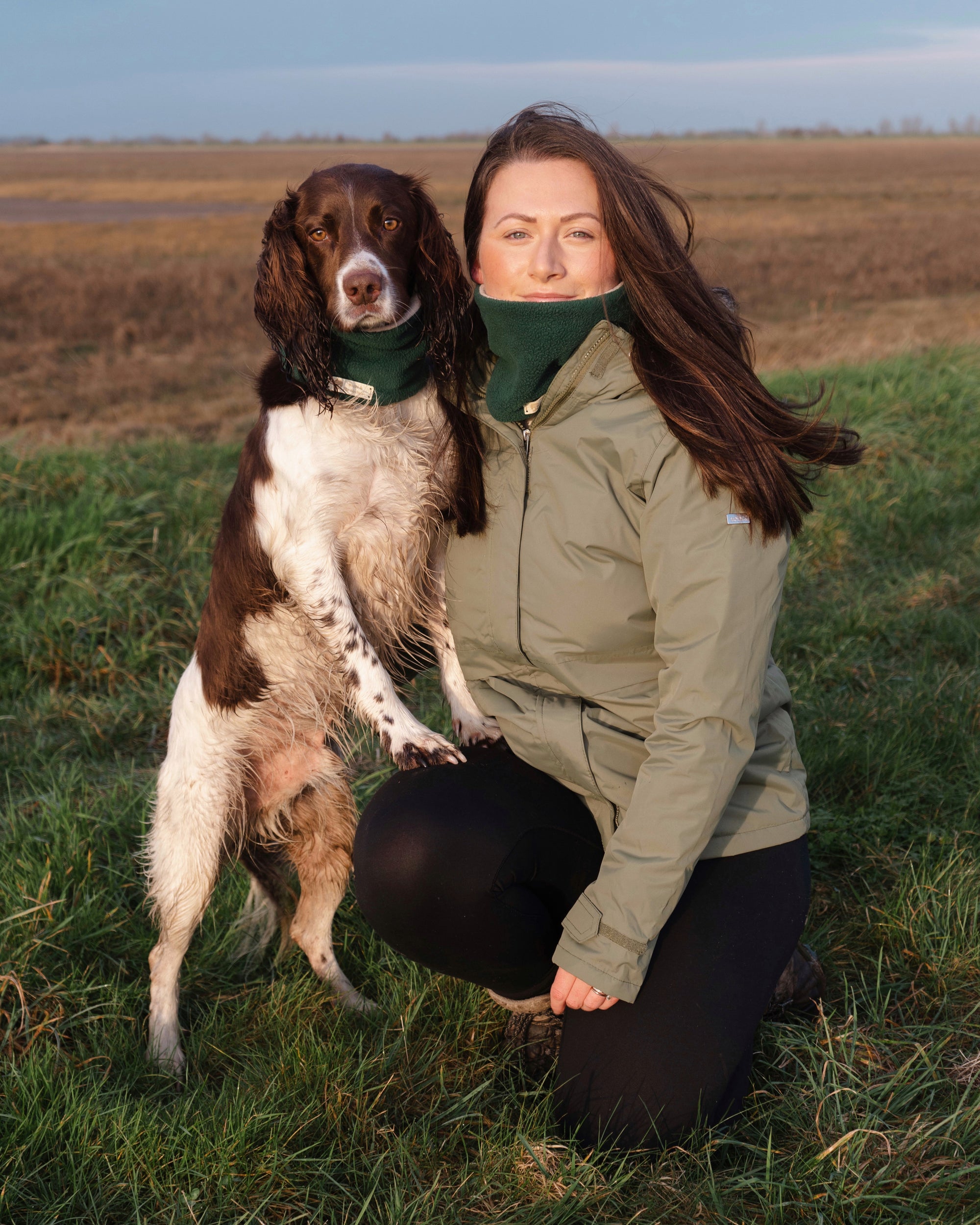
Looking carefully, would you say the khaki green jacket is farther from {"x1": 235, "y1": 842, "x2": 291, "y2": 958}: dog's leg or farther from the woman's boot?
{"x1": 235, "y1": 842, "x2": 291, "y2": 958}: dog's leg

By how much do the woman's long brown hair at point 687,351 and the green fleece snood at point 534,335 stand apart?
0.06m

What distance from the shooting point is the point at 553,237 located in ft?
6.78

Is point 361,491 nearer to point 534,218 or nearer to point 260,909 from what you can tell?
point 534,218

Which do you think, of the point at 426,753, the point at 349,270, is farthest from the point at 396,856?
the point at 349,270

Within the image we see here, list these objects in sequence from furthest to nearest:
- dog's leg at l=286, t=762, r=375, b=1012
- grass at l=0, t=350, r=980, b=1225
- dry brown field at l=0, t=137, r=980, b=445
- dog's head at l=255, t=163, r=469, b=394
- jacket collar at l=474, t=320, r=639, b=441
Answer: dry brown field at l=0, t=137, r=980, b=445, dog's leg at l=286, t=762, r=375, b=1012, dog's head at l=255, t=163, r=469, b=394, jacket collar at l=474, t=320, r=639, b=441, grass at l=0, t=350, r=980, b=1225

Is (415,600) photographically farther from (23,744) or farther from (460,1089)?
(23,744)

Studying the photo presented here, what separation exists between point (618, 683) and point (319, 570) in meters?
0.75

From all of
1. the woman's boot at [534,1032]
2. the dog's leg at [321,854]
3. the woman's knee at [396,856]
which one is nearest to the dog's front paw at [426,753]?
the woman's knee at [396,856]

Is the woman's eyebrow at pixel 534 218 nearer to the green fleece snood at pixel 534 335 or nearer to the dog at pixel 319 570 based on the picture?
the green fleece snood at pixel 534 335

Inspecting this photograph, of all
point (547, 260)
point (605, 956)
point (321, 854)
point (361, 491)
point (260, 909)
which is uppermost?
point (547, 260)

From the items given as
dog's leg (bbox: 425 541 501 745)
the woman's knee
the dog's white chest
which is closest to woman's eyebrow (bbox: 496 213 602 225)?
the dog's white chest

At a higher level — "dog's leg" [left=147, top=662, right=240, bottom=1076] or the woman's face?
the woman's face

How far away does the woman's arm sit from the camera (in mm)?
1860

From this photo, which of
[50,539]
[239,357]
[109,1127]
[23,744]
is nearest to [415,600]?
[109,1127]
